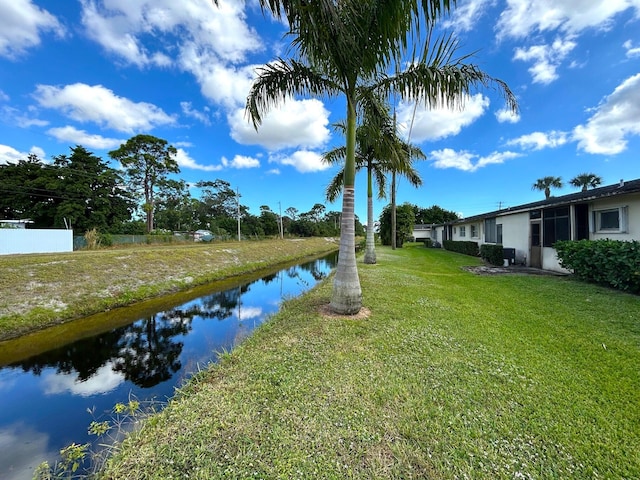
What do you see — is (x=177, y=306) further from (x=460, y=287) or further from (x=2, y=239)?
(x=2, y=239)

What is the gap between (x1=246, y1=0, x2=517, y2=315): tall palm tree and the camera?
375 cm

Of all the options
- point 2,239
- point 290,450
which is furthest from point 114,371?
point 2,239

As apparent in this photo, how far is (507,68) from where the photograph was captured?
971 cm

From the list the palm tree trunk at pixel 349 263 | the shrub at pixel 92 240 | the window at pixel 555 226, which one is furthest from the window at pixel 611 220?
the shrub at pixel 92 240

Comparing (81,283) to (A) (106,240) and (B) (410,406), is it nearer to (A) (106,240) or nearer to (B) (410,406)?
(B) (410,406)

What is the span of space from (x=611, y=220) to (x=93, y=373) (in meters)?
13.9

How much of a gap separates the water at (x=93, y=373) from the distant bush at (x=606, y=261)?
930 cm

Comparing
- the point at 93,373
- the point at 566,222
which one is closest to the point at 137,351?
the point at 93,373

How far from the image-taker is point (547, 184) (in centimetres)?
3688

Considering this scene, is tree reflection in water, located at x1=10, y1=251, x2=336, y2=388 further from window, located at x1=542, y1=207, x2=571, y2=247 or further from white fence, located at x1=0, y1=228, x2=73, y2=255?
white fence, located at x1=0, y1=228, x2=73, y2=255

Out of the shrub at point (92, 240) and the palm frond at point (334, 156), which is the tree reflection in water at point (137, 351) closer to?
the palm frond at point (334, 156)

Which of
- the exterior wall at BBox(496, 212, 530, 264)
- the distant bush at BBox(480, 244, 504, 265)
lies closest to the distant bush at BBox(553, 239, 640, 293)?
the exterior wall at BBox(496, 212, 530, 264)

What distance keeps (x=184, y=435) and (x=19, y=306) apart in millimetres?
7916

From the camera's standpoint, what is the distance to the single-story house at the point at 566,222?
7723 millimetres
